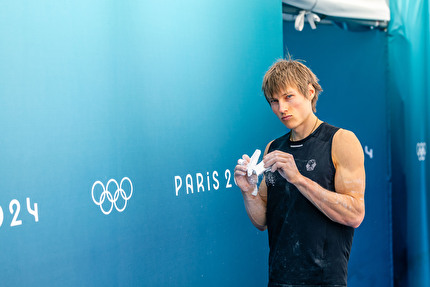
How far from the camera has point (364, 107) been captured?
3.70m

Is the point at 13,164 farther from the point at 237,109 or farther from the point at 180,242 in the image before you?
the point at 237,109

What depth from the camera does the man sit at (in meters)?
1.58

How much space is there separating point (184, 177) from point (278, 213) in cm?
51

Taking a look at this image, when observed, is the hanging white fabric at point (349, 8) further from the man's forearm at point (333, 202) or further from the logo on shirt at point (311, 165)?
the man's forearm at point (333, 202)

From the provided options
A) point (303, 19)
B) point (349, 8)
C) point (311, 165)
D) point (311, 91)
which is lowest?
point (311, 165)

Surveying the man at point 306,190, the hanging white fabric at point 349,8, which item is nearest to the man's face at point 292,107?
the man at point 306,190

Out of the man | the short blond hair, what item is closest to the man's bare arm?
the man

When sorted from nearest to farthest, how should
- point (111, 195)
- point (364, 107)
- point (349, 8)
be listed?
point (111, 195) < point (349, 8) < point (364, 107)

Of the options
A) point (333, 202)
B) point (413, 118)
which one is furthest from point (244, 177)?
point (413, 118)

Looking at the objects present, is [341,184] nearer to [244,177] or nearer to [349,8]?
[244,177]

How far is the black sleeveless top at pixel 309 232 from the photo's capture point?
163 centimetres

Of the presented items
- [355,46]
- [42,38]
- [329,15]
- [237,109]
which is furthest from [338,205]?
[355,46]

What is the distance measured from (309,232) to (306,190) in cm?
16

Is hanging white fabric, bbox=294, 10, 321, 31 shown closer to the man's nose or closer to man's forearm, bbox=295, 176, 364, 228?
the man's nose
